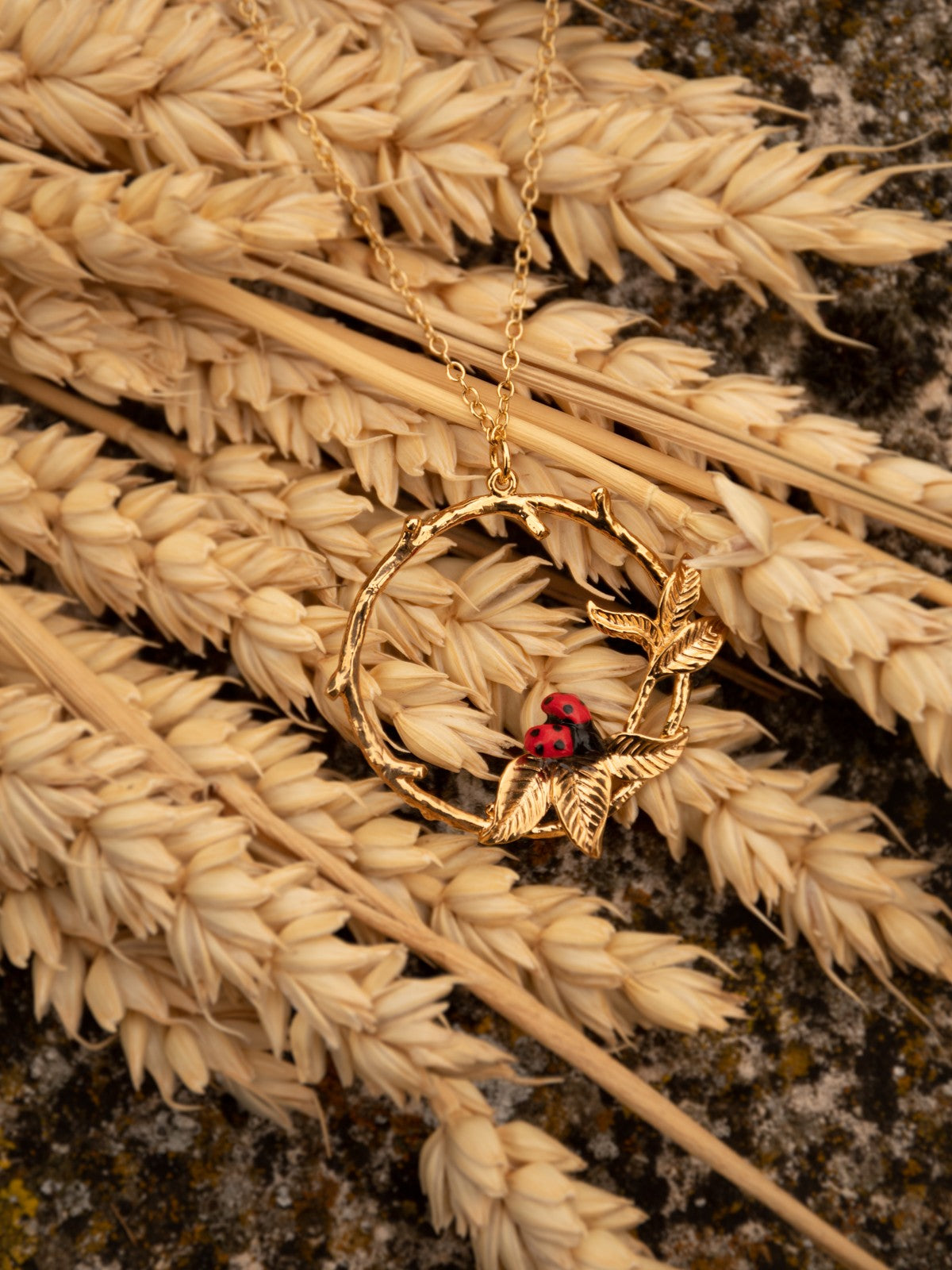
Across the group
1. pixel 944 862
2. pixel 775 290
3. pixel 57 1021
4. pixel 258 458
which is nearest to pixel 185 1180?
pixel 57 1021

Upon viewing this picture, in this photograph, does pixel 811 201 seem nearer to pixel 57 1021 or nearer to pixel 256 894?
pixel 256 894

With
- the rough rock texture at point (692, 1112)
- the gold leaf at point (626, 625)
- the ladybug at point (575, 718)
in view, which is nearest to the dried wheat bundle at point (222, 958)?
the rough rock texture at point (692, 1112)

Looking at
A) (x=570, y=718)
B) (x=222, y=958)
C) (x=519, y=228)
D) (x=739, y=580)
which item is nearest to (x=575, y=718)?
(x=570, y=718)

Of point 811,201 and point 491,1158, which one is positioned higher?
point 811,201

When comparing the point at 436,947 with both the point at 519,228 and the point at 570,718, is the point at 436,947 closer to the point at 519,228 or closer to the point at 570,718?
the point at 570,718

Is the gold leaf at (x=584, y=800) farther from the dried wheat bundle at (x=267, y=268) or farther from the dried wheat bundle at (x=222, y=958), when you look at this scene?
the dried wheat bundle at (x=267, y=268)

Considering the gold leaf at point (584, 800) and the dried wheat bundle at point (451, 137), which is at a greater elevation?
the dried wheat bundle at point (451, 137)
